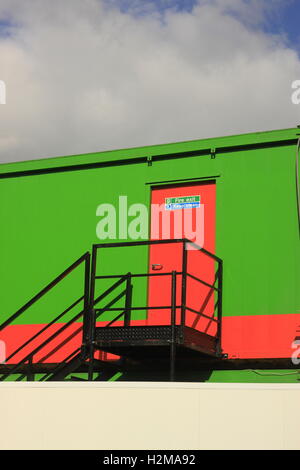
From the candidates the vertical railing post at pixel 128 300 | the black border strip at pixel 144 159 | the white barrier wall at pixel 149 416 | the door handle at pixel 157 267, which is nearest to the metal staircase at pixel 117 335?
the vertical railing post at pixel 128 300

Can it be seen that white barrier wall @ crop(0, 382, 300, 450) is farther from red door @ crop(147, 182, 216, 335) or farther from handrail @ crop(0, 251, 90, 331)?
red door @ crop(147, 182, 216, 335)

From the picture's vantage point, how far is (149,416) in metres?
6.29

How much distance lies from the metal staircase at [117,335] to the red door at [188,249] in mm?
68

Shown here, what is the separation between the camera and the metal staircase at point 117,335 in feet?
26.9

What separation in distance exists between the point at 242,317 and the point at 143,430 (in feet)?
10.5

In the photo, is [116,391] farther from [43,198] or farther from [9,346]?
[43,198]

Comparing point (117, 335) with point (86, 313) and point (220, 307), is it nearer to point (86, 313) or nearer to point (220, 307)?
point (86, 313)

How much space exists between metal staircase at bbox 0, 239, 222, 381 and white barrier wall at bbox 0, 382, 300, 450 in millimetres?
1545

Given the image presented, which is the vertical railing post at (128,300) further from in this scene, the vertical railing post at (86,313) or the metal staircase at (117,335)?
the vertical railing post at (86,313)

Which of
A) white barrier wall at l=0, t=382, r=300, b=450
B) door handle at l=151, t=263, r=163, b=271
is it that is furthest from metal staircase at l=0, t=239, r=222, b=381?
white barrier wall at l=0, t=382, r=300, b=450

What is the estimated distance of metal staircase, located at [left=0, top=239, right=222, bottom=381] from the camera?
26.9 feet

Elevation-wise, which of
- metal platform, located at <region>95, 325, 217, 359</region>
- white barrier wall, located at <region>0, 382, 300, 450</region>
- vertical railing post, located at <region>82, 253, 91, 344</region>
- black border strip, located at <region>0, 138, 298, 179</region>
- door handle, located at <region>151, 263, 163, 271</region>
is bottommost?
white barrier wall, located at <region>0, 382, 300, 450</region>

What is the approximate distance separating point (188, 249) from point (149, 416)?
3.66m
